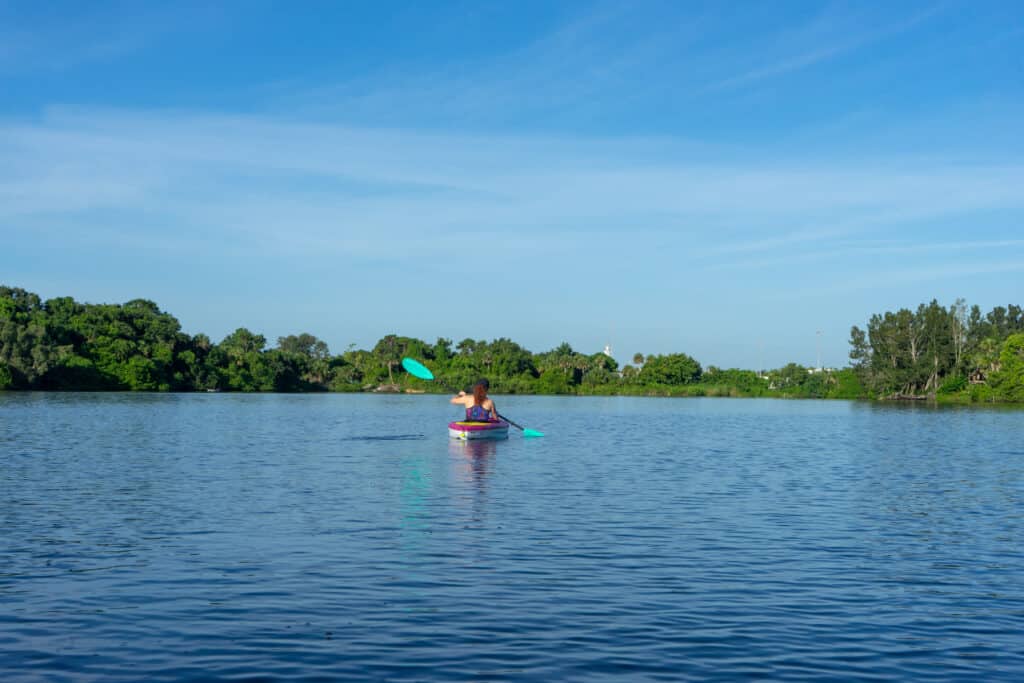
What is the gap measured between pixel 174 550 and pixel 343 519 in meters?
3.96

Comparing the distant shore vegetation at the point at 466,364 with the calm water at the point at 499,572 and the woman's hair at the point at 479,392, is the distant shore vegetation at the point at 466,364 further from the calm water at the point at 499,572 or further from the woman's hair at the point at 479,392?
the calm water at the point at 499,572

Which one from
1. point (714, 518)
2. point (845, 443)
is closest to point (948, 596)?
point (714, 518)

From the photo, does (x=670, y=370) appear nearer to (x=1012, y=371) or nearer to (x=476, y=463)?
(x=1012, y=371)

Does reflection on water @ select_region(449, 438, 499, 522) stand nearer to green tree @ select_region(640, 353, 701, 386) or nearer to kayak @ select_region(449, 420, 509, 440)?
kayak @ select_region(449, 420, 509, 440)

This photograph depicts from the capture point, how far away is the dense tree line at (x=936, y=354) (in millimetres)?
123750

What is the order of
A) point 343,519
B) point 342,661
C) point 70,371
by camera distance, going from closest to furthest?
1. point 342,661
2. point 343,519
3. point 70,371

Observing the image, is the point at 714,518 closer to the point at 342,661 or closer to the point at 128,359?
the point at 342,661

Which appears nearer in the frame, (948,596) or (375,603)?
(375,603)

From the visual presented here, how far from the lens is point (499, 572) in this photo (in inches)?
551

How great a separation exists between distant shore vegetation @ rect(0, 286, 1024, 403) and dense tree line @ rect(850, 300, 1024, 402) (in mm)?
142

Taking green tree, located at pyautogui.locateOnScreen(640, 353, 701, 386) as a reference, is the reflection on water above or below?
below

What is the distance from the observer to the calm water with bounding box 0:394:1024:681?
988cm

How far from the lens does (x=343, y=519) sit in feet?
61.1

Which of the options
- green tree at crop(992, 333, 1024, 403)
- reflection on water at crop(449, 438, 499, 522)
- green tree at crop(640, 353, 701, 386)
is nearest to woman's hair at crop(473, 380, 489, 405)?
reflection on water at crop(449, 438, 499, 522)
